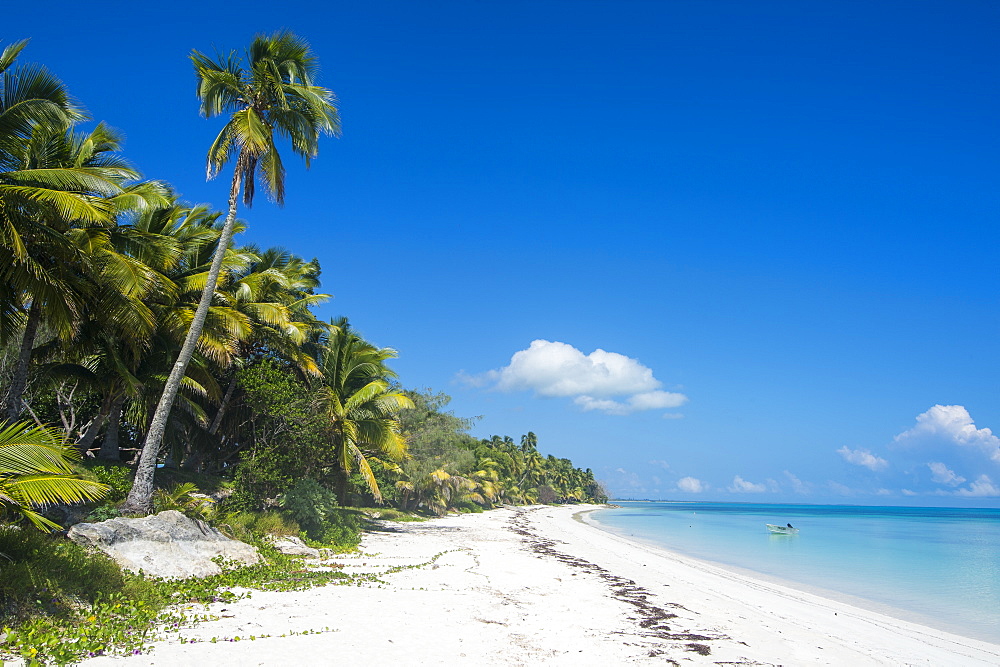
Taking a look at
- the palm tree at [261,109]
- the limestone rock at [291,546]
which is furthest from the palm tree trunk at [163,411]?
the limestone rock at [291,546]

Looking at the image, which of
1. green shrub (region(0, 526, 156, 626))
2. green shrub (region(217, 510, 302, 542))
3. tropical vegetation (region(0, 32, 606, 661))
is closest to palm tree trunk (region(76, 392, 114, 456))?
tropical vegetation (region(0, 32, 606, 661))

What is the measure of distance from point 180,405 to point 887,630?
63.3 ft

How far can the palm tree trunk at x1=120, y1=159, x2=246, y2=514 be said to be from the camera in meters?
11.8

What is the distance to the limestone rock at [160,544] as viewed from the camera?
32.1 ft

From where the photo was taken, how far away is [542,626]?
9.16 metres

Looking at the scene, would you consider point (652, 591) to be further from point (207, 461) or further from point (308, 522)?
point (207, 461)

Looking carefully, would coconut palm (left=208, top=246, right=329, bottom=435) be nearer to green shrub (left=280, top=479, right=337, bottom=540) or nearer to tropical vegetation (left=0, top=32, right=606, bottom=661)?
tropical vegetation (left=0, top=32, right=606, bottom=661)

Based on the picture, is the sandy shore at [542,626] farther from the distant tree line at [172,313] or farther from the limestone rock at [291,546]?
the distant tree line at [172,313]

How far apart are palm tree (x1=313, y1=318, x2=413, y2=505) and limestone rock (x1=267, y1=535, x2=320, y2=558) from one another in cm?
483

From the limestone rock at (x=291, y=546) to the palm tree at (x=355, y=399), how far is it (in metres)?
4.83

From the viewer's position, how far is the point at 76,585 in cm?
754

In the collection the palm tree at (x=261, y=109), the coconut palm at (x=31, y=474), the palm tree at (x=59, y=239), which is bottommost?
the coconut palm at (x=31, y=474)

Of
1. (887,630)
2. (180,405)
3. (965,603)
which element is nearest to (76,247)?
(180,405)

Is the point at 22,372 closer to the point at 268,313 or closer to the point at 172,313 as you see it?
the point at 172,313
